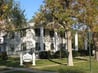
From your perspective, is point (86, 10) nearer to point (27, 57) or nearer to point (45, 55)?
point (27, 57)

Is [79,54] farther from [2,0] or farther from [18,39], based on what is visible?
[2,0]

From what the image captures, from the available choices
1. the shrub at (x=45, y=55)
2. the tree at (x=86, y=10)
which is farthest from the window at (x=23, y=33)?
the tree at (x=86, y=10)

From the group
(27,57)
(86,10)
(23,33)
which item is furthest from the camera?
(23,33)

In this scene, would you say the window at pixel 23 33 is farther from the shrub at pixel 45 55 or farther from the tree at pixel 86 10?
the tree at pixel 86 10

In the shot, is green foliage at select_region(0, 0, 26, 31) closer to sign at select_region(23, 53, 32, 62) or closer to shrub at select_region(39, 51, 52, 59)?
sign at select_region(23, 53, 32, 62)

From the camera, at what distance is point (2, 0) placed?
79.7 ft

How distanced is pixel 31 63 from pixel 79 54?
23214 millimetres

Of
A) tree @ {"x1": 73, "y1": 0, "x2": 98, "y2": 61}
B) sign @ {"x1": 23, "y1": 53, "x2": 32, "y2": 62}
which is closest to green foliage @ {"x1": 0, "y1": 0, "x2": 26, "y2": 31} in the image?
sign @ {"x1": 23, "y1": 53, "x2": 32, "y2": 62}

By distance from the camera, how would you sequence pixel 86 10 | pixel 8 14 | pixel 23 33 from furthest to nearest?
pixel 23 33, pixel 86 10, pixel 8 14

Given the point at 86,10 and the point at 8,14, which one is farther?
the point at 86,10

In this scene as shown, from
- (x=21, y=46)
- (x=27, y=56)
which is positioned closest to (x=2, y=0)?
(x=27, y=56)

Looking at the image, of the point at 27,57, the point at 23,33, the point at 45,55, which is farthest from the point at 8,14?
the point at 23,33

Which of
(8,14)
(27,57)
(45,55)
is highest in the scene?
(8,14)

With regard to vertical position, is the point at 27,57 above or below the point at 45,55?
below
